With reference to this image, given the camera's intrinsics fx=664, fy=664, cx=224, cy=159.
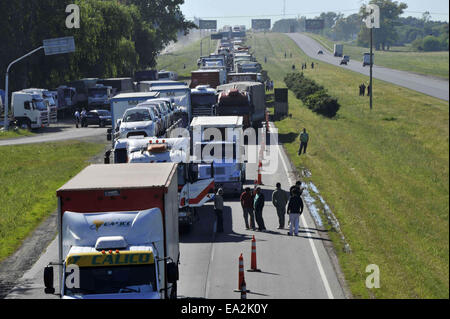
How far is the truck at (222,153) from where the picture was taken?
28.3 m

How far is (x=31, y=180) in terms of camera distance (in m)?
34.0

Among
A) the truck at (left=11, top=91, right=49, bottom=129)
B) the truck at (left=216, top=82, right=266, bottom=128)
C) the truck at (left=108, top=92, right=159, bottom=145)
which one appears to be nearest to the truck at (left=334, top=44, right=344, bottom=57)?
the truck at (left=11, top=91, right=49, bottom=129)

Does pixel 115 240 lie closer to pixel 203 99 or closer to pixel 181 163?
pixel 181 163

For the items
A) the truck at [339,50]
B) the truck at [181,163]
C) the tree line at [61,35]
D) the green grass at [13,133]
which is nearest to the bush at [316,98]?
the tree line at [61,35]

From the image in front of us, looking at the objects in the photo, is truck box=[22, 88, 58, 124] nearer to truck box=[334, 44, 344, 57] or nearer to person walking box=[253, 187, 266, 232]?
person walking box=[253, 187, 266, 232]

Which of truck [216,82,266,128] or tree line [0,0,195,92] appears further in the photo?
Result: tree line [0,0,195,92]

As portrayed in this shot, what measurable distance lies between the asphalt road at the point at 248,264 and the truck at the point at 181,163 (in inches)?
38.8

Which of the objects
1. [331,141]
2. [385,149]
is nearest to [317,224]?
[385,149]

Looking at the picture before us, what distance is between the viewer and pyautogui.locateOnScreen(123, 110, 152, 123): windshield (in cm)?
3522

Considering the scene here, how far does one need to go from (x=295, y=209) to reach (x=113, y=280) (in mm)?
11002

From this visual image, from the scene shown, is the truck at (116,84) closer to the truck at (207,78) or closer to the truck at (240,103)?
the truck at (207,78)

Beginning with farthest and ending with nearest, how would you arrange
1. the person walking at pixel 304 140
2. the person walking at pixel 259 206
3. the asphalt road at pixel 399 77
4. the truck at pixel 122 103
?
the asphalt road at pixel 399 77 < the truck at pixel 122 103 < the person walking at pixel 304 140 < the person walking at pixel 259 206

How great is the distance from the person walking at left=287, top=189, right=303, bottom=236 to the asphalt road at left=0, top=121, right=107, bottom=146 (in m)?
30.8

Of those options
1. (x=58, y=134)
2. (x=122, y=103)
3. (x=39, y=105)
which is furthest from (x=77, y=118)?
(x=122, y=103)
